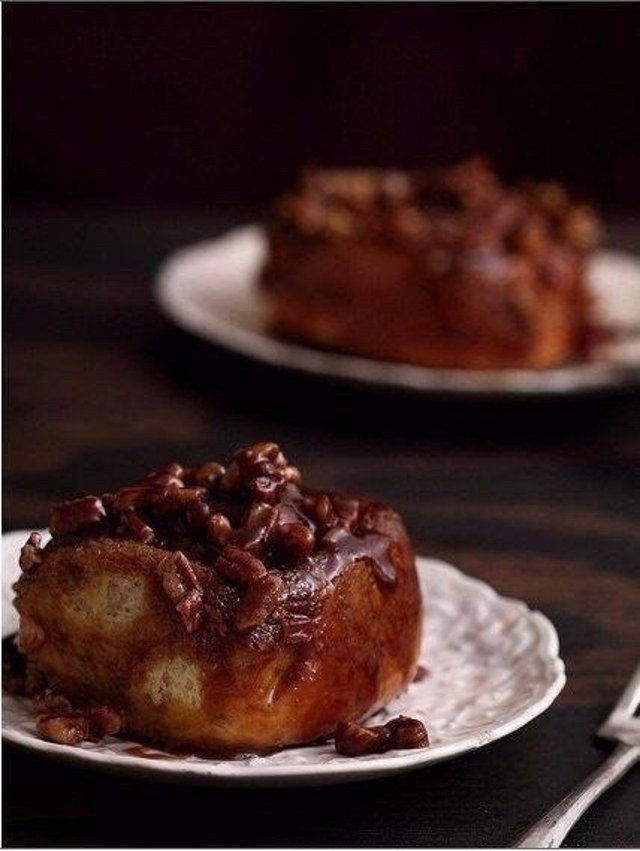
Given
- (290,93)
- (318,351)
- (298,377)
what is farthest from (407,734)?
(290,93)

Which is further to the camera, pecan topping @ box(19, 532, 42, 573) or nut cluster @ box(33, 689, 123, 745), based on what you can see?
pecan topping @ box(19, 532, 42, 573)

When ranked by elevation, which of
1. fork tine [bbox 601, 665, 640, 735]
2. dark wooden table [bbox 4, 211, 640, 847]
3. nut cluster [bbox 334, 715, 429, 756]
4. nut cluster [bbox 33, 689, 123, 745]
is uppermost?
nut cluster [bbox 334, 715, 429, 756]

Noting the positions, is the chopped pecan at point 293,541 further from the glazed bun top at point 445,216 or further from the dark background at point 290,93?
the dark background at point 290,93

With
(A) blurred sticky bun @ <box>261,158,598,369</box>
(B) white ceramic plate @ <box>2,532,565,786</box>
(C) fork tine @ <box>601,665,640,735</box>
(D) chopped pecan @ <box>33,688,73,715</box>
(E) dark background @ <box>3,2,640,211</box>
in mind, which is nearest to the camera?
(B) white ceramic plate @ <box>2,532,565,786</box>

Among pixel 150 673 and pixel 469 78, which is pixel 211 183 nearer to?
pixel 469 78

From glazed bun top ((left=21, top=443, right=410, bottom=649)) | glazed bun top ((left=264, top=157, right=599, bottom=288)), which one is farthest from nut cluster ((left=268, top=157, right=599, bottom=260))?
glazed bun top ((left=21, top=443, right=410, bottom=649))

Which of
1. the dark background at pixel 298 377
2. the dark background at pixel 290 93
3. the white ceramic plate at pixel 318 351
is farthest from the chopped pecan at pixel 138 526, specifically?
the dark background at pixel 290 93

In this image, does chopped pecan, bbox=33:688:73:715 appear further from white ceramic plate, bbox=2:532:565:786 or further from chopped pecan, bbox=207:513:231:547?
chopped pecan, bbox=207:513:231:547
